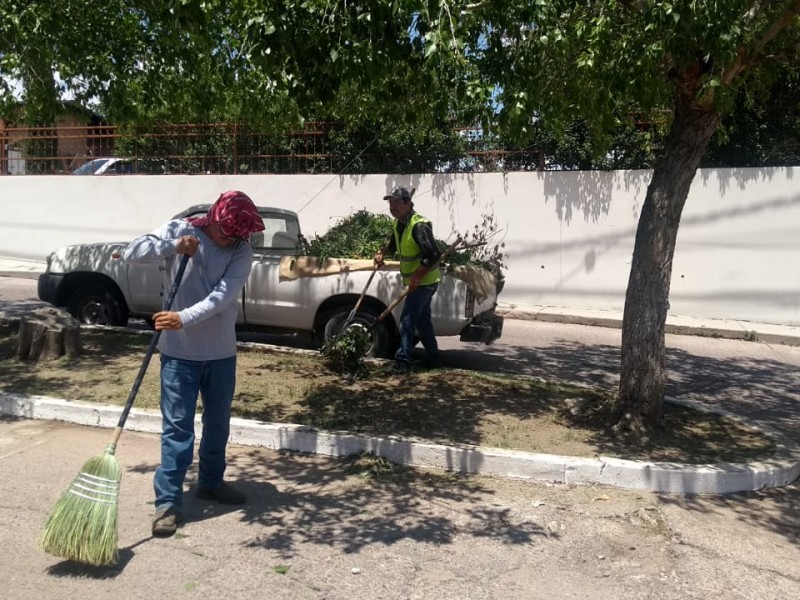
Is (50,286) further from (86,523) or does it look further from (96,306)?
(86,523)

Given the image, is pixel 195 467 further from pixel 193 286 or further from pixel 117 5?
pixel 117 5

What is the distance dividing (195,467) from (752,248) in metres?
10.2

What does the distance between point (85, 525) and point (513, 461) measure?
9.16 ft

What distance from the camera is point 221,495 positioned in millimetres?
4695

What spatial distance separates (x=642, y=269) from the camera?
6020mm

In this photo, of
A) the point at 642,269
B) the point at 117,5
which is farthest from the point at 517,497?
the point at 117,5

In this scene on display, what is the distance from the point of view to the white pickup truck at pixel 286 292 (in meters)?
8.11

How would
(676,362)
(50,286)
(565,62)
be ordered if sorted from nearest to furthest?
1. (565,62)
2. (50,286)
3. (676,362)

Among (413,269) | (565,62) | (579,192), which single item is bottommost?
(413,269)

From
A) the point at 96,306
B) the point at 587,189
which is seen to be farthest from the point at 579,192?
the point at 96,306

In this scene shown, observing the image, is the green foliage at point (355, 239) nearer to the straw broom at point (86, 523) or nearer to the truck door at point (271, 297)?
the truck door at point (271, 297)

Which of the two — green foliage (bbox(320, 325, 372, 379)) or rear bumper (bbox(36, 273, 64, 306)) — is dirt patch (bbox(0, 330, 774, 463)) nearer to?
green foliage (bbox(320, 325, 372, 379))

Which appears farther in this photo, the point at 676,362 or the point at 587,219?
the point at 587,219

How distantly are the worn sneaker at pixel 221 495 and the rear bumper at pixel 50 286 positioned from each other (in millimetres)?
5413
